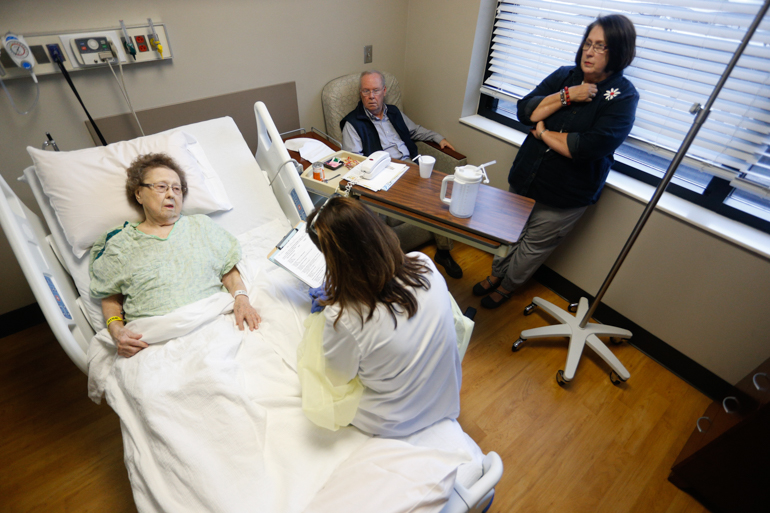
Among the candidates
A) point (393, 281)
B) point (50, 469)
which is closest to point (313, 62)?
point (393, 281)

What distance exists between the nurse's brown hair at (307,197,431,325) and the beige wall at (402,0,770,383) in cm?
145

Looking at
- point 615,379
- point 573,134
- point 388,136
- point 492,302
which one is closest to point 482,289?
point 492,302

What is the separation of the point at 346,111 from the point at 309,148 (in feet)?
1.91

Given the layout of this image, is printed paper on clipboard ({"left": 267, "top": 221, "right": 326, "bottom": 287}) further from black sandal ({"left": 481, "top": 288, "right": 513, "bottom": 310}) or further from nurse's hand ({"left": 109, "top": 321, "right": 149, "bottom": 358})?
black sandal ({"left": 481, "top": 288, "right": 513, "bottom": 310})

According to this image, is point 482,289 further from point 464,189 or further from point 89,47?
point 89,47

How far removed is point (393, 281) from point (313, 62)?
6.90ft

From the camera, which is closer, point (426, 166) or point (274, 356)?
point (274, 356)

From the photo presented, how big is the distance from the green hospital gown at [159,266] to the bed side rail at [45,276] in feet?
0.36

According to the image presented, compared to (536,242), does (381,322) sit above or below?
above

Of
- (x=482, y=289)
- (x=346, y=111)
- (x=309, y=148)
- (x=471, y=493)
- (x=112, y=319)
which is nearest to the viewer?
(x=471, y=493)

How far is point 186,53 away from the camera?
2025 millimetres

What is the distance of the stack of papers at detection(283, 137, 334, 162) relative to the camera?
7.41ft

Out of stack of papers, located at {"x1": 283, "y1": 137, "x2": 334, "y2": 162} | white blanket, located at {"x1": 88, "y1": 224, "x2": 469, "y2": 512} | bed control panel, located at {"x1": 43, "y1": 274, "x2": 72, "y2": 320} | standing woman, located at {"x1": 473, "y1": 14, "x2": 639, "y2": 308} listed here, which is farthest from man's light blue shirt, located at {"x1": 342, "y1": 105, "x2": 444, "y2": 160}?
bed control panel, located at {"x1": 43, "y1": 274, "x2": 72, "y2": 320}

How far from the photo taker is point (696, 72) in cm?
169
